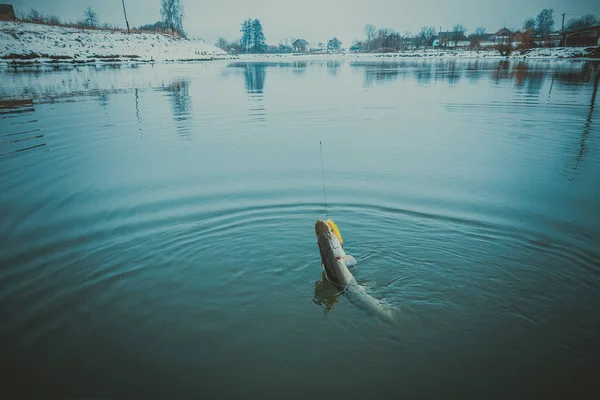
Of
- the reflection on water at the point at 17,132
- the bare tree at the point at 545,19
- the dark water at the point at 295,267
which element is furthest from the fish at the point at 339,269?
the bare tree at the point at 545,19

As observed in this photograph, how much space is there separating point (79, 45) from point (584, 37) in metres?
107

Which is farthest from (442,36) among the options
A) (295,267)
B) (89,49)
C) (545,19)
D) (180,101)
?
(295,267)

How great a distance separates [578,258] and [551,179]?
15.1ft

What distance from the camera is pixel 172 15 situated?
391ft

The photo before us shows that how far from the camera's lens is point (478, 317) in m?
5.00

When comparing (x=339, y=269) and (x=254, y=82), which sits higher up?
(x=254, y=82)

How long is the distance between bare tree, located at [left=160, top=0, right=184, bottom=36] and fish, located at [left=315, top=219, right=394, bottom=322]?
133 m

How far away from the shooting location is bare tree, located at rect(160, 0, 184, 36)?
117531 millimetres

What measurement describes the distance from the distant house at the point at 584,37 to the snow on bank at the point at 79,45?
89.1 metres

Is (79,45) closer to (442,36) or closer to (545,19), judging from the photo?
(442,36)

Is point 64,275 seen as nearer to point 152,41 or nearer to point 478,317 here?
point 478,317

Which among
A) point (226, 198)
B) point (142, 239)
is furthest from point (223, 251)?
point (226, 198)

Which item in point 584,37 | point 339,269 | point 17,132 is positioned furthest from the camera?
point 584,37

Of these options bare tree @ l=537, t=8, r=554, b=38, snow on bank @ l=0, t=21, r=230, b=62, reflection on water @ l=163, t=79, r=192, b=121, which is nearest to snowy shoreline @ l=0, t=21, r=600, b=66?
snow on bank @ l=0, t=21, r=230, b=62
